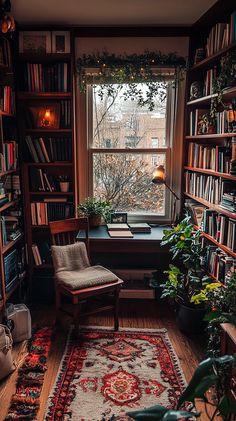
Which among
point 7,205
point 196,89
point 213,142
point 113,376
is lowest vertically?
point 113,376

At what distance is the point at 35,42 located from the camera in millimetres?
3121

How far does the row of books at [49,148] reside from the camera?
3.25 metres

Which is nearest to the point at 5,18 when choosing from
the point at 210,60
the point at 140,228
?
the point at 210,60

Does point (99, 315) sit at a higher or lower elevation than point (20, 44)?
lower

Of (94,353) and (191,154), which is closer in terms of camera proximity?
(94,353)

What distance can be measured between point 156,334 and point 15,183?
1.79 meters

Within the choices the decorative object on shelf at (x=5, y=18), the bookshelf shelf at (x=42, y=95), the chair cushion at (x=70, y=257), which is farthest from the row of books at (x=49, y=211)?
the decorative object on shelf at (x=5, y=18)

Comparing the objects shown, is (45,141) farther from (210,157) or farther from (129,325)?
(129,325)

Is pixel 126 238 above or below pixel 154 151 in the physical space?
below

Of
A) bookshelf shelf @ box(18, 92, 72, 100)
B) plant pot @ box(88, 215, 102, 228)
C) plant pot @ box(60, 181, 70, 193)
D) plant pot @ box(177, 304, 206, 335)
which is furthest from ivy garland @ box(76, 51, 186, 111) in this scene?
plant pot @ box(177, 304, 206, 335)

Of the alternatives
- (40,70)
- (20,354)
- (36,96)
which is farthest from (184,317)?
(40,70)

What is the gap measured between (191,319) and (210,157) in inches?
51.4

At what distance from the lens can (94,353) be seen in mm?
2576

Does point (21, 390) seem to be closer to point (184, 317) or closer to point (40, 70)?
point (184, 317)
